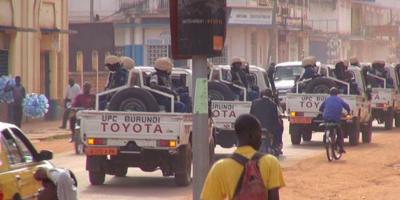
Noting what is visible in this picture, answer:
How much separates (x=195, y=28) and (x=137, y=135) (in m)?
8.69

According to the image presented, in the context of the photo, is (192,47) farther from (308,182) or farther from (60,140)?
(60,140)

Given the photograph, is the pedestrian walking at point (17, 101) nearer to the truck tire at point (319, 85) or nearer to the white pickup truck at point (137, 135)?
the truck tire at point (319, 85)

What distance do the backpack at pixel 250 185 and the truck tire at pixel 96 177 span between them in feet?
38.4

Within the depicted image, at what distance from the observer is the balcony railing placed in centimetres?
6069

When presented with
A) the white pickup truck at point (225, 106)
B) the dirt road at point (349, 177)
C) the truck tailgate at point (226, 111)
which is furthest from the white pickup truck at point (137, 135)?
the truck tailgate at point (226, 111)

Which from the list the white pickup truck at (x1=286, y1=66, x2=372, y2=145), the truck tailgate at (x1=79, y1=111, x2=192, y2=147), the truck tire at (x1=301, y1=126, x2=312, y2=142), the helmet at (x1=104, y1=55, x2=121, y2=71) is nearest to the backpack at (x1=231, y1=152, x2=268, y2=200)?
the truck tailgate at (x1=79, y1=111, x2=192, y2=147)

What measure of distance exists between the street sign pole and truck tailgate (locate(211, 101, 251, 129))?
45.1ft

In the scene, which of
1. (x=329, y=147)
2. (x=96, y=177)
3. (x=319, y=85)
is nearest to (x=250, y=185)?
(x=96, y=177)

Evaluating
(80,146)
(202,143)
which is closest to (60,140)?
(80,146)

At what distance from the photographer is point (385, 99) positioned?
34.1 m

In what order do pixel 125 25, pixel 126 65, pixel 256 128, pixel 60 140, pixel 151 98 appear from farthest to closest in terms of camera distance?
pixel 125 25 → pixel 60 140 → pixel 126 65 → pixel 151 98 → pixel 256 128

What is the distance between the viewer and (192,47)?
379 inches

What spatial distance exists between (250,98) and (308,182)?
6.25 m

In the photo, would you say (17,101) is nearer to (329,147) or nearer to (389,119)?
(389,119)
